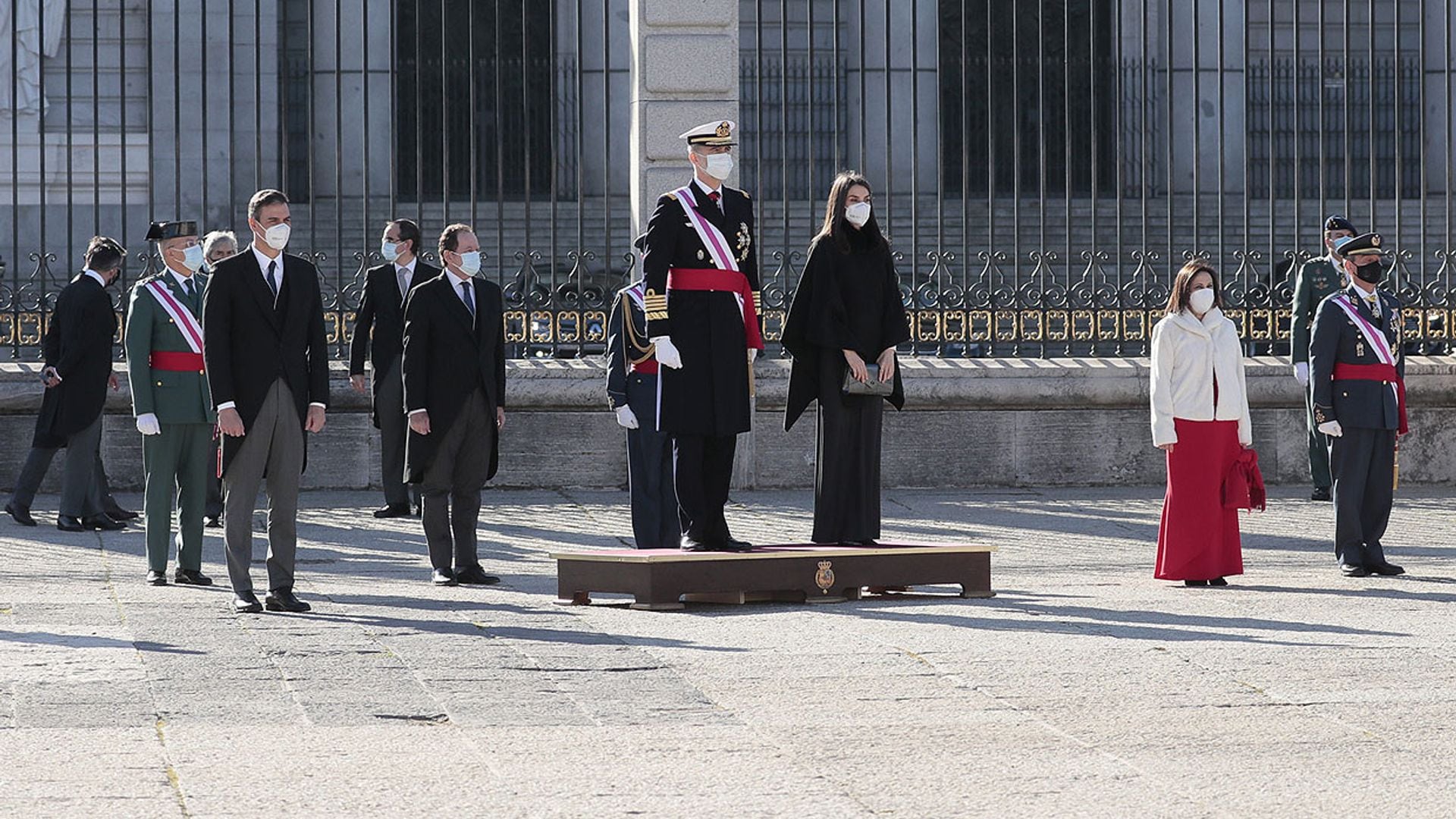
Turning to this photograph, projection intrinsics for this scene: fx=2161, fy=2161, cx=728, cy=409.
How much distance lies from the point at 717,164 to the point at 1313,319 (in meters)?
5.44

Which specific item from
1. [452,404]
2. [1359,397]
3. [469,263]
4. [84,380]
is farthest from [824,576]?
[84,380]

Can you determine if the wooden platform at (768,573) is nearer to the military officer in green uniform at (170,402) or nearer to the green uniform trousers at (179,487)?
the green uniform trousers at (179,487)

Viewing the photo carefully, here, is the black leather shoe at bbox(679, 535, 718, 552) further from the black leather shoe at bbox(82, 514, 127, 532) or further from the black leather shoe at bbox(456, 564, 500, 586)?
the black leather shoe at bbox(82, 514, 127, 532)

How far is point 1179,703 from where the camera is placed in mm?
6336

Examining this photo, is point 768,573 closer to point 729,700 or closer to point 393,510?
point 729,700

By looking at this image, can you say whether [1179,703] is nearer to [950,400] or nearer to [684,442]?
[684,442]

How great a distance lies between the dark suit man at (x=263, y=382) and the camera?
8484mm

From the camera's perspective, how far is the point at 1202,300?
374 inches

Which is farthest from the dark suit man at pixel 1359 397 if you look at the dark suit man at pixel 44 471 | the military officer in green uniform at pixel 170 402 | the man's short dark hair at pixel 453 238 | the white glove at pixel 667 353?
the dark suit man at pixel 44 471

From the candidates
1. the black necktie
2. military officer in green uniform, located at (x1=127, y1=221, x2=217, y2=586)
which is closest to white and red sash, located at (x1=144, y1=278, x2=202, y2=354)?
military officer in green uniform, located at (x1=127, y1=221, x2=217, y2=586)

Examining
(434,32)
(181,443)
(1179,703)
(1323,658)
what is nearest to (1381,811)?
(1179,703)

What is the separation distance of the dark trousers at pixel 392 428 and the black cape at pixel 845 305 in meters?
3.68

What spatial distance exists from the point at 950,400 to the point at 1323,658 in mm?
6569

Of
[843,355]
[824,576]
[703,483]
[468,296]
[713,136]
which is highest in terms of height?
[713,136]
